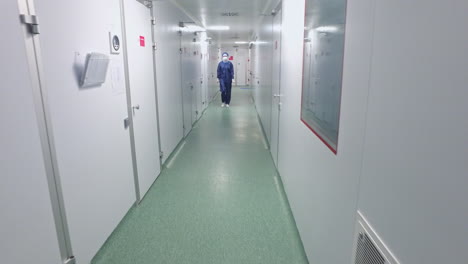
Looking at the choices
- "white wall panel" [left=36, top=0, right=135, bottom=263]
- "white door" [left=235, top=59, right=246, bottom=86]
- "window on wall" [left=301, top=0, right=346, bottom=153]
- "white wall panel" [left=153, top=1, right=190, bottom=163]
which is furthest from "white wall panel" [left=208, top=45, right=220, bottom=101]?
"window on wall" [left=301, top=0, right=346, bottom=153]

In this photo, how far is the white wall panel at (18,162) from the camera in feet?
4.10

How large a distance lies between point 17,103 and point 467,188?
1.75 metres

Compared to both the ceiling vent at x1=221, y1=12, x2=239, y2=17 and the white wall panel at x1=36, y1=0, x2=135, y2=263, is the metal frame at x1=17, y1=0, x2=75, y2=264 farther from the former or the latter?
the ceiling vent at x1=221, y1=12, x2=239, y2=17

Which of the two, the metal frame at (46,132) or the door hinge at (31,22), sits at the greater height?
the door hinge at (31,22)

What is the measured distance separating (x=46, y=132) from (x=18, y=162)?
26cm

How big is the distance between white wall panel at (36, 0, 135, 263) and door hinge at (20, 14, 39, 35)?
7 centimetres

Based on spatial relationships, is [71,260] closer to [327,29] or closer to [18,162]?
[18,162]

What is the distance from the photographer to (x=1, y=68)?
4.01 feet

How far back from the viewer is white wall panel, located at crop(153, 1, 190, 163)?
378 centimetres

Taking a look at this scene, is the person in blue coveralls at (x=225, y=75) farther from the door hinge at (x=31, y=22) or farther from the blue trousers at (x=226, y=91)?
the door hinge at (x=31, y=22)

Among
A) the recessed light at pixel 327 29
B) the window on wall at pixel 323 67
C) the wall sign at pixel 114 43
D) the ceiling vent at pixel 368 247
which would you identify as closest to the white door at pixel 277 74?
the window on wall at pixel 323 67

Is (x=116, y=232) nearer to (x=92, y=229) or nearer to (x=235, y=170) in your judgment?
(x=92, y=229)

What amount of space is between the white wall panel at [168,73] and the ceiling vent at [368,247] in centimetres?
320

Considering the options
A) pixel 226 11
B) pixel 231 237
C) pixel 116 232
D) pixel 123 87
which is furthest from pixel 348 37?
pixel 226 11
